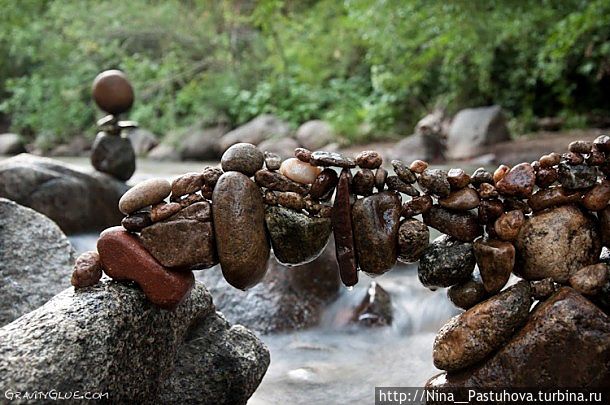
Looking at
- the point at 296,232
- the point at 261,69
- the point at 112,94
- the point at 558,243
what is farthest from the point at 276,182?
the point at 261,69

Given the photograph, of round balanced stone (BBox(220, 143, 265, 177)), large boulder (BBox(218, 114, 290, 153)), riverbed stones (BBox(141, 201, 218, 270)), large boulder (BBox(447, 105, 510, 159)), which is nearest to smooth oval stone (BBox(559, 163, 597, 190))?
round balanced stone (BBox(220, 143, 265, 177))

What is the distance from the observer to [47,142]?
16938 mm

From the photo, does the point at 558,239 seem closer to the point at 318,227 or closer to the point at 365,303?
the point at 318,227

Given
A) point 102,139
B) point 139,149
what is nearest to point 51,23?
point 139,149

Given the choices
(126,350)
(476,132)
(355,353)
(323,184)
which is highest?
(323,184)

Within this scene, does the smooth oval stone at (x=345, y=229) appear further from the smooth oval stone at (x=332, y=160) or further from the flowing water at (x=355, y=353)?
the flowing water at (x=355, y=353)

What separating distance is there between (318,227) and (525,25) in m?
9.40

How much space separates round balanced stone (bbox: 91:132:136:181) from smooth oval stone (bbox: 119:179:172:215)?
428 cm

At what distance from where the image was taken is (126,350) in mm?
2371

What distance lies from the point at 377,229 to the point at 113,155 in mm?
4649

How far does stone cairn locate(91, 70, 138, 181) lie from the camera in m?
6.45

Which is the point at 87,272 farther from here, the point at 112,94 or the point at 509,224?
the point at 112,94

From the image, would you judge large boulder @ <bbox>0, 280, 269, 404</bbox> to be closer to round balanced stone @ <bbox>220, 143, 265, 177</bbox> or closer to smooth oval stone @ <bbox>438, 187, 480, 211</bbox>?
round balanced stone @ <bbox>220, 143, 265, 177</bbox>

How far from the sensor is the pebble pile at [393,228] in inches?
95.0
